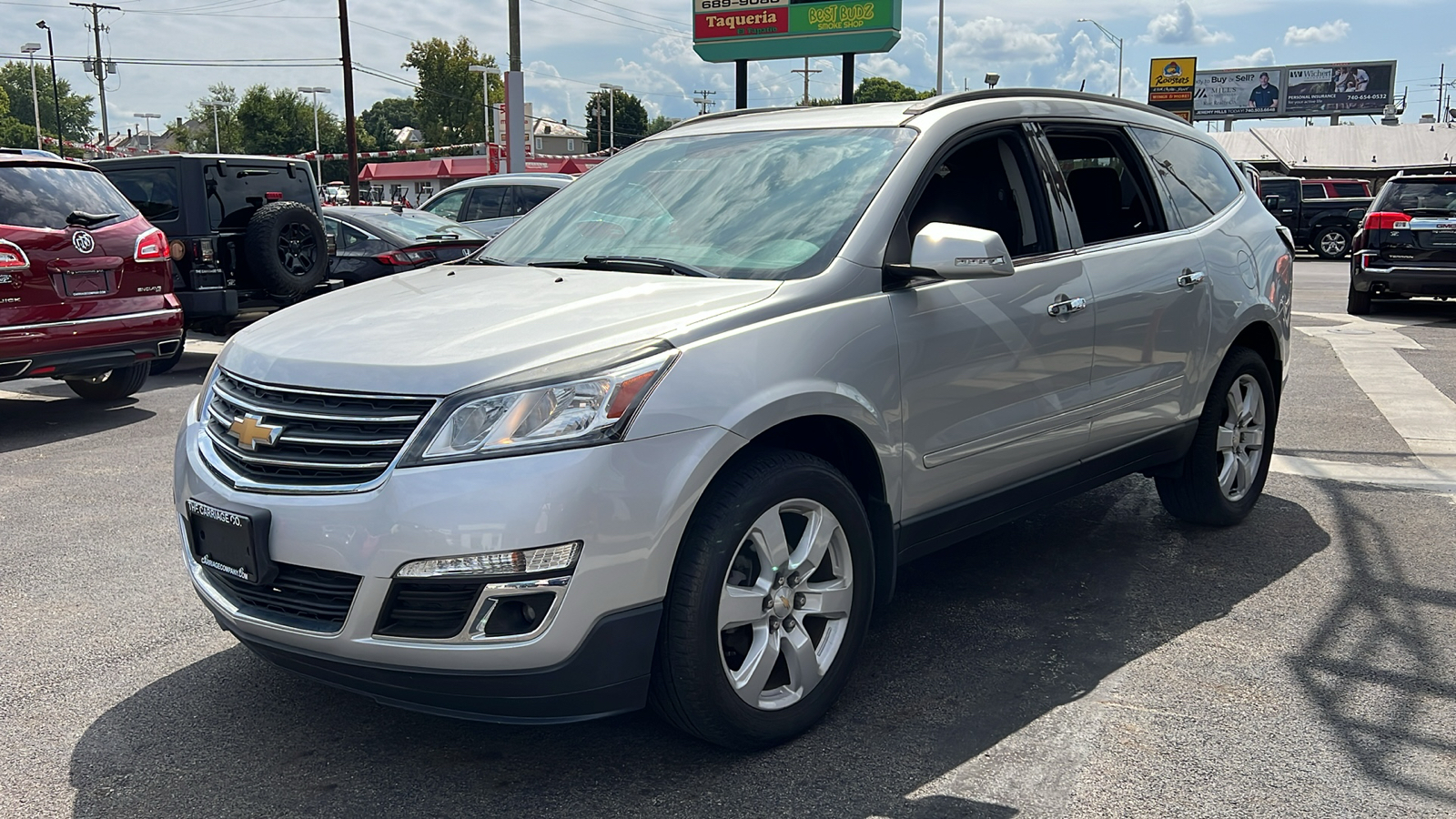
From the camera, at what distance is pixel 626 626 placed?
2.82m

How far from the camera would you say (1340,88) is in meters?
86.6

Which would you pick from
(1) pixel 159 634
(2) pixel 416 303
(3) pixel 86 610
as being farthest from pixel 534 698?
(3) pixel 86 610

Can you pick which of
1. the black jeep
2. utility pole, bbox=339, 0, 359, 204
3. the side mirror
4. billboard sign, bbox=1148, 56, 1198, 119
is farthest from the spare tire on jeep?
billboard sign, bbox=1148, 56, 1198, 119

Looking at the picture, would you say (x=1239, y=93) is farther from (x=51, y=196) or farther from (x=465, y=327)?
(x=465, y=327)

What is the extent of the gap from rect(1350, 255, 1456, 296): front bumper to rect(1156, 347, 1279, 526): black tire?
10.6m

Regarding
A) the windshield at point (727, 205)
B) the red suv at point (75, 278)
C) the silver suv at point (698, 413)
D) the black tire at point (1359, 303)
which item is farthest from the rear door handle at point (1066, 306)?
the black tire at point (1359, 303)

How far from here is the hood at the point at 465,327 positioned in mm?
2885

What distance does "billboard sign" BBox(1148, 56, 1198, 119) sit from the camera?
140 feet

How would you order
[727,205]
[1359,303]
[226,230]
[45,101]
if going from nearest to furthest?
[727,205], [226,230], [1359,303], [45,101]

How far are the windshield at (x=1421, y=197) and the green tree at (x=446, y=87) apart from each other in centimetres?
9346

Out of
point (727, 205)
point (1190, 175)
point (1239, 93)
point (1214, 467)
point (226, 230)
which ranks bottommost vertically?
point (1214, 467)

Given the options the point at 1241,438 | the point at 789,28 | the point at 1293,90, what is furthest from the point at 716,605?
the point at 1293,90

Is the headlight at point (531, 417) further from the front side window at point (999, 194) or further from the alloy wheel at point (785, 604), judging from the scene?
the front side window at point (999, 194)

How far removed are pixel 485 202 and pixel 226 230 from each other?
5.19m
